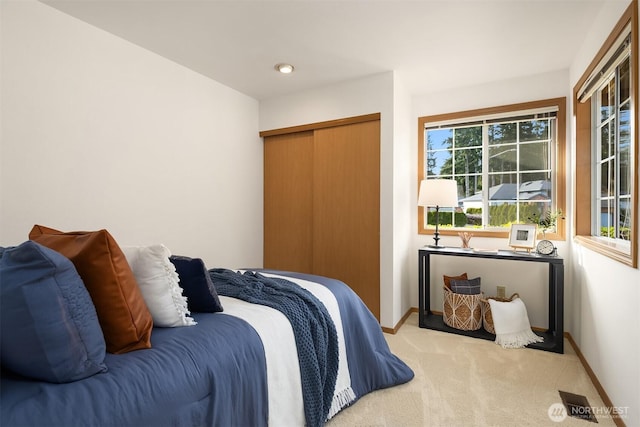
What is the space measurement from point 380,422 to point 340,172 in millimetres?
2350

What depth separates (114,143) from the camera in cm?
265

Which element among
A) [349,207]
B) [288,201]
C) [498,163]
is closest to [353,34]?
[349,207]

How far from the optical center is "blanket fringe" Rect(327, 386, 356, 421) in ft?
6.11

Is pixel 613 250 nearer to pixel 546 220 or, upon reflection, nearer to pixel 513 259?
pixel 513 259

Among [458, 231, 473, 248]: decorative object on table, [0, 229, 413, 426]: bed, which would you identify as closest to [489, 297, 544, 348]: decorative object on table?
[458, 231, 473, 248]: decorative object on table

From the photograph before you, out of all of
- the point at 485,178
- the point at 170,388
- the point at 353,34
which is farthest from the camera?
the point at 485,178

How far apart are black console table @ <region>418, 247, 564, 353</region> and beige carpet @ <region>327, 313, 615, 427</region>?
131 millimetres

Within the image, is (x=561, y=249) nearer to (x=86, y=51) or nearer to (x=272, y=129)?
(x=272, y=129)

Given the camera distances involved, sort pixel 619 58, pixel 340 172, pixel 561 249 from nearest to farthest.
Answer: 1. pixel 619 58
2. pixel 561 249
3. pixel 340 172

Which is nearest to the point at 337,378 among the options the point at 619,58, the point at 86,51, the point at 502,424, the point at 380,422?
the point at 380,422

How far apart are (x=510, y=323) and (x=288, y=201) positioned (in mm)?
2552

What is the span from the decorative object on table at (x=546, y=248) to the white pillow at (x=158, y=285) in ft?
9.91

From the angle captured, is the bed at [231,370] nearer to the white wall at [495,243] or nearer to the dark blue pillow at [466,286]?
the dark blue pillow at [466,286]

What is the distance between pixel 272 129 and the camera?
4082 mm
